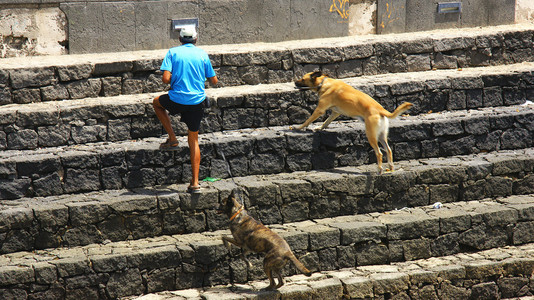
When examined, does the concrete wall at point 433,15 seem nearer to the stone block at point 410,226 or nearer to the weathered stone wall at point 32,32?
the stone block at point 410,226

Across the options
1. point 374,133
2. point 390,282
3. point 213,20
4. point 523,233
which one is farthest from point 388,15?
point 390,282

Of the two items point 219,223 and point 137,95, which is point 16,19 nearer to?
point 137,95

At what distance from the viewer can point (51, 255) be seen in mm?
7465


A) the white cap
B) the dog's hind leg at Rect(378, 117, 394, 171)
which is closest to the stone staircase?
the dog's hind leg at Rect(378, 117, 394, 171)

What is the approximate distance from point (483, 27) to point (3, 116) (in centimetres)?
853

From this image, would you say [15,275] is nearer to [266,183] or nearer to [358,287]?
[266,183]

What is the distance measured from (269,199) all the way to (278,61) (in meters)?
2.98

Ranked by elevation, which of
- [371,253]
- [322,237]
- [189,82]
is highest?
[189,82]

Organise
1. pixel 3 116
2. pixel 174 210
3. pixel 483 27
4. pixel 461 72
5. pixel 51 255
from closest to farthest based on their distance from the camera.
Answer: pixel 51 255, pixel 174 210, pixel 3 116, pixel 461 72, pixel 483 27

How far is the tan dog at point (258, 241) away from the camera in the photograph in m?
7.26

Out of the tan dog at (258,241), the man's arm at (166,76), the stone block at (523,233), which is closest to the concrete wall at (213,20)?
the man's arm at (166,76)

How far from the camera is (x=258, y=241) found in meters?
→ 7.41

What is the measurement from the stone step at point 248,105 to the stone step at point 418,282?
2605 millimetres

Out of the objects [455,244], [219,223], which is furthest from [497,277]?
[219,223]
